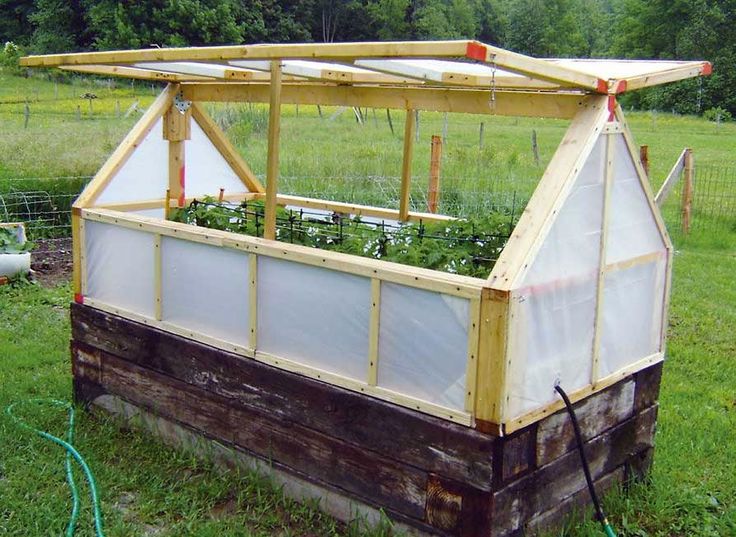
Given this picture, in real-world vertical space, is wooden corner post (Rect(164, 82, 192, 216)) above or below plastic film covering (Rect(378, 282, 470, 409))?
above

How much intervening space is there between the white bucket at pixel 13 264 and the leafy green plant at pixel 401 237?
3881 mm

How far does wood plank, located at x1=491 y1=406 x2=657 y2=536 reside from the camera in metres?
3.64

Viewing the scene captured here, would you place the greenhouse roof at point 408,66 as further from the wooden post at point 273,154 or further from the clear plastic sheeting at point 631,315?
the clear plastic sheeting at point 631,315

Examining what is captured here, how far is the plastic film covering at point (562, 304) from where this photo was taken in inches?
139

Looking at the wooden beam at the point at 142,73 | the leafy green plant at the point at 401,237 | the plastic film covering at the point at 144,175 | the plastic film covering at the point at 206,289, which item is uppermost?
the wooden beam at the point at 142,73

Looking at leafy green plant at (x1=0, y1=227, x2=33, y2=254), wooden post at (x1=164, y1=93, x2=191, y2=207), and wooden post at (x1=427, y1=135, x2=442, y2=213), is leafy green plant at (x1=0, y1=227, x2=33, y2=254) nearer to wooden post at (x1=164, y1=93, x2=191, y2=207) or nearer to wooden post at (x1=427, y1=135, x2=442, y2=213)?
wooden post at (x1=164, y1=93, x2=191, y2=207)

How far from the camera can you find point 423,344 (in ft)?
12.3

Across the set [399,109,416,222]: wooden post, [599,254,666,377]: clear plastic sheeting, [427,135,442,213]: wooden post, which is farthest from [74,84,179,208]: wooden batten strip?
[427,135,442,213]: wooden post

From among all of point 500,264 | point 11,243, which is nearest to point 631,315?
point 500,264

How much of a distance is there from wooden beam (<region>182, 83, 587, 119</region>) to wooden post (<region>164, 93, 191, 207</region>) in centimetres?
16

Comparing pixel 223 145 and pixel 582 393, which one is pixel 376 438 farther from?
pixel 223 145

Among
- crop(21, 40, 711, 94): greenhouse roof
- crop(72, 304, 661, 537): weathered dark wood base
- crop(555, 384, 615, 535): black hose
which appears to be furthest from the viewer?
crop(555, 384, 615, 535): black hose

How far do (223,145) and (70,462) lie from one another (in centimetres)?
282

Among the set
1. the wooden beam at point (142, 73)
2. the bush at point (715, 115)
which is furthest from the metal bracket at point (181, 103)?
the bush at point (715, 115)
